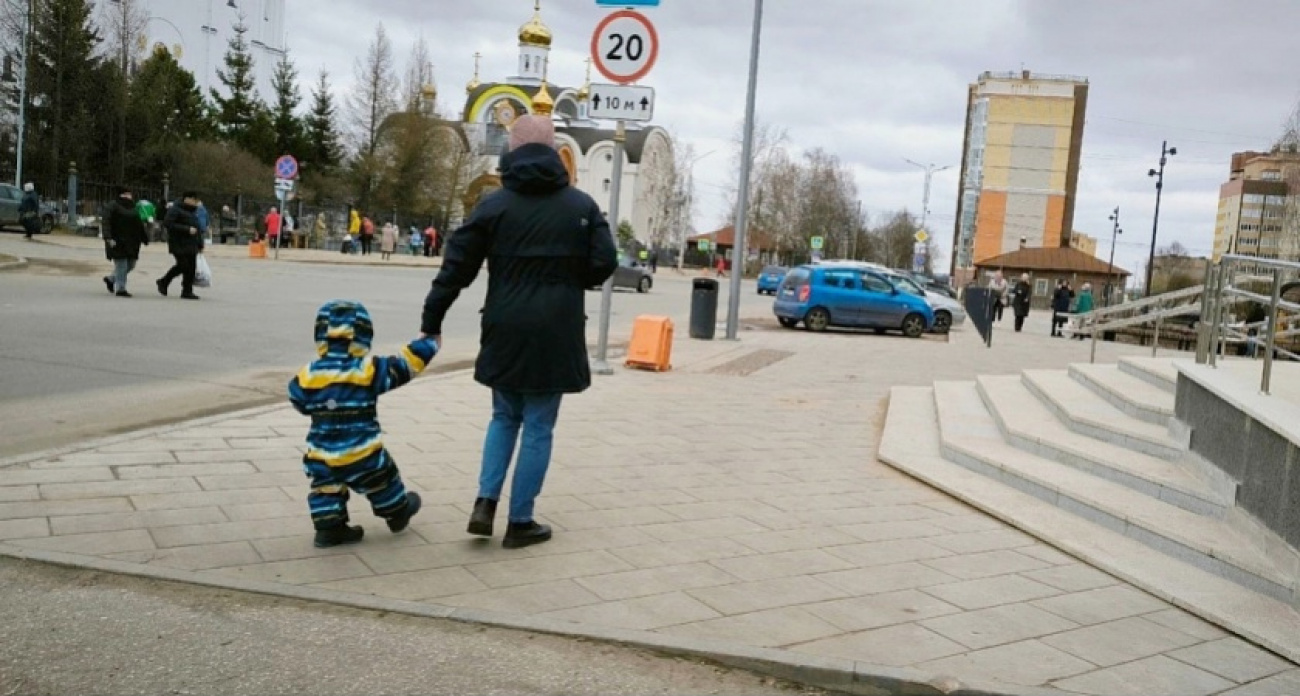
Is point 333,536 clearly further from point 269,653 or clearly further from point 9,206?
point 9,206

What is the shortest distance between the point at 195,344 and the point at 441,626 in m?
9.35

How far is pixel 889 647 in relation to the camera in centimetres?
409

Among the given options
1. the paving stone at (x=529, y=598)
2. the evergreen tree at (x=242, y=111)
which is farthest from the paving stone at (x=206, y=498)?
the evergreen tree at (x=242, y=111)

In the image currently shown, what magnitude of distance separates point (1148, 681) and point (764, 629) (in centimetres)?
140

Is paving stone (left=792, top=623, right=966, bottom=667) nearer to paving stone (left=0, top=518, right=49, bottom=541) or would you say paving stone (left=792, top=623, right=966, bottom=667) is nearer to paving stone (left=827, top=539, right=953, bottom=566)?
paving stone (left=827, top=539, right=953, bottom=566)

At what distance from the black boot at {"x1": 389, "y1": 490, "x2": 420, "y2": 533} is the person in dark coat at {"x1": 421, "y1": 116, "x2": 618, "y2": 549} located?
0.53 m

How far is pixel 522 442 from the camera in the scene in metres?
5.05

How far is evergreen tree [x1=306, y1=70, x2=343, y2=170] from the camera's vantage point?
7044 centimetres

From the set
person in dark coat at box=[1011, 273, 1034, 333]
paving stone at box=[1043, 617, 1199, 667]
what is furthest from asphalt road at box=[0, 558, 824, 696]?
person in dark coat at box=[1011, 273, 1034, 333]

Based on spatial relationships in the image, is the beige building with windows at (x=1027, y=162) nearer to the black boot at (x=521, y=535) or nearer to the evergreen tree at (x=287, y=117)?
the evergreen tree at (x=287, y=117)

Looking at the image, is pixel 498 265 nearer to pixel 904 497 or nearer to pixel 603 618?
pixel 603 618

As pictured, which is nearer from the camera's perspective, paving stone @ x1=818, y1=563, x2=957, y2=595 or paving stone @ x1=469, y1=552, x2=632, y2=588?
paving stone @ x1=469, y1=552, x2=632, y2=588

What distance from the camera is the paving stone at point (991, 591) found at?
4.76 meters

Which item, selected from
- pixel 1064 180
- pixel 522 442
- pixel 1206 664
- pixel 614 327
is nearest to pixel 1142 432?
pixel 1206 664
